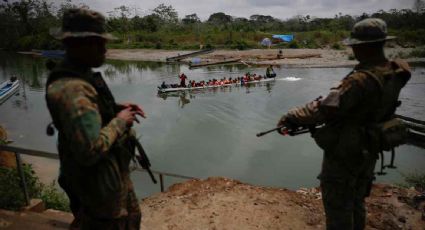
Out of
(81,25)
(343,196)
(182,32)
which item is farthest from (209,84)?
(182,32)

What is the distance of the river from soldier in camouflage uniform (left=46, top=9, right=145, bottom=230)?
6282mm

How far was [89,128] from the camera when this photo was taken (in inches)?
68.2

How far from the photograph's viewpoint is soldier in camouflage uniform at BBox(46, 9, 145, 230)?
174 cm

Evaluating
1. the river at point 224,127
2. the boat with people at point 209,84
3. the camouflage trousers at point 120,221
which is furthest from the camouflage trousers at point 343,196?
the boat with people at point 209,84

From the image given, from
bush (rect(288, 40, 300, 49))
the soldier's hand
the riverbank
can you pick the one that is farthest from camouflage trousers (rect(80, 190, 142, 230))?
bush (rect(288, 40, 300, 49))

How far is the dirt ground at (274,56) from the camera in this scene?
35.4 meters

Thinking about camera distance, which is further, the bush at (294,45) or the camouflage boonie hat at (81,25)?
the bush at (294,45)

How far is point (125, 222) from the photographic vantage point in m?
2.21

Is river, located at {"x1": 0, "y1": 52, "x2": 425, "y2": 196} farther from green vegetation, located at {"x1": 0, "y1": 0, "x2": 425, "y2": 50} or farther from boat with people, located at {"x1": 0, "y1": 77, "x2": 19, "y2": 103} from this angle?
green vegetation, located at {"x1": 0, "y1": 0, "x2": 425, "y2": 50}

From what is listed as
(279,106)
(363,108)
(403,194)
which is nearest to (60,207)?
(363,108)

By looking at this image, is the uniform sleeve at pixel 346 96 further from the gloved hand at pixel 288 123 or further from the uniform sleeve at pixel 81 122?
the uniform sleeve at pixel 81 122

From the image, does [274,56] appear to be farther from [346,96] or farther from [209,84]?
[346,96]

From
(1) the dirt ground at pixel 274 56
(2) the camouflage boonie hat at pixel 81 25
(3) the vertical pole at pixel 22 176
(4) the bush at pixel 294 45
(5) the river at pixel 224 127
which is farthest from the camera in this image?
(4) the bush at pixel 294 45

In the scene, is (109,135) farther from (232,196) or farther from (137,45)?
(137,45)
